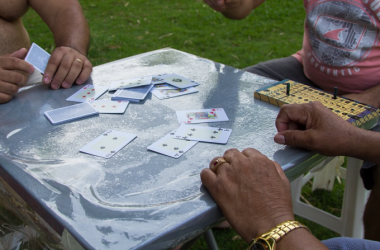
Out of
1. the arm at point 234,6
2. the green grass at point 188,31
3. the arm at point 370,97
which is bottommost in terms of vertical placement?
the green grass at point 188,31

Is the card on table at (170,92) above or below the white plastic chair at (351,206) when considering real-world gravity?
above

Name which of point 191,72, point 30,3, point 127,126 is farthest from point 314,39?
point 30,3

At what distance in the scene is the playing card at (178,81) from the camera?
1.35 m

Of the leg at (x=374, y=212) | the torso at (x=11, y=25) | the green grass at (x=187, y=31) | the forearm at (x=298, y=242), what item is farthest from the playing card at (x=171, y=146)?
the green grass at (x=187, y=31)

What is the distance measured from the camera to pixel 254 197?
2.55ft

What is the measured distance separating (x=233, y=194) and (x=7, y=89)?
36.1 inches

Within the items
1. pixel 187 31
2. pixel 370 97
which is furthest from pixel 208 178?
pixel 187 31

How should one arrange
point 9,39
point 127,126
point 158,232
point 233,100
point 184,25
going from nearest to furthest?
point 158,232 < point 127,126 < point 233,100 < point 9,39 < point 184,25

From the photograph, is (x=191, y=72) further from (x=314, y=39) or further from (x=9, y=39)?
(x=9, y=39)

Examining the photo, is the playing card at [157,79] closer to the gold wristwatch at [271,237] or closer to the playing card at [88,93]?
the playing card at [88,93]

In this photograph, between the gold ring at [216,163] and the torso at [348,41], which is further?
the torso at [348,41]

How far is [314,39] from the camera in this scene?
161 cm

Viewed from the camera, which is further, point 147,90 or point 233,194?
point 147,90

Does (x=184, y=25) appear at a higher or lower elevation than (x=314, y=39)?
lower
